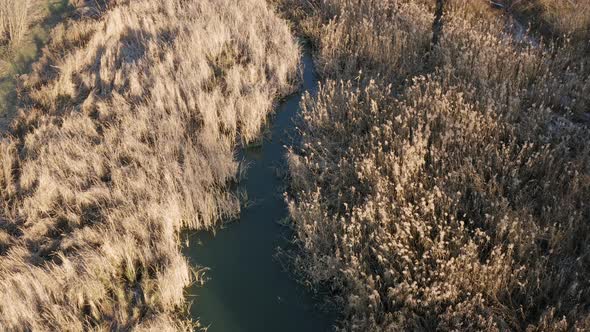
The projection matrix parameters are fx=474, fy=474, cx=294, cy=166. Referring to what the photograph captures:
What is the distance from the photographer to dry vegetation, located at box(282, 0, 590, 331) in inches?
199

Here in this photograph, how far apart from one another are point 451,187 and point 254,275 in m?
2.87

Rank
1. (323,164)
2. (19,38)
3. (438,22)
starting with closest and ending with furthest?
(323,164) < (19,38) < (438,22)

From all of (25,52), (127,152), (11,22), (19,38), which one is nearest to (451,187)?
(127,152)

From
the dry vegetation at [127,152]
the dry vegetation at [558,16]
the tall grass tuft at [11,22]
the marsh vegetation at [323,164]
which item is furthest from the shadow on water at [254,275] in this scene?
the tall grass tuft at [11,22]

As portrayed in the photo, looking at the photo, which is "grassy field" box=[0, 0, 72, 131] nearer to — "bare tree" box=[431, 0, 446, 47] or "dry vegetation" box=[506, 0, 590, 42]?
"bare tree" box=[431, 0, 446, 47]

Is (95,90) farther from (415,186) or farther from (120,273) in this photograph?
(415,186)

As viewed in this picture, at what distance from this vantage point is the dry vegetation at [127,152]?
557 centimetres

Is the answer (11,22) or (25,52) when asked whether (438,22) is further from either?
(11,22)

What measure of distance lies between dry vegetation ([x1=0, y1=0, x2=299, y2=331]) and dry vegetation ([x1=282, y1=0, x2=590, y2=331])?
141cm

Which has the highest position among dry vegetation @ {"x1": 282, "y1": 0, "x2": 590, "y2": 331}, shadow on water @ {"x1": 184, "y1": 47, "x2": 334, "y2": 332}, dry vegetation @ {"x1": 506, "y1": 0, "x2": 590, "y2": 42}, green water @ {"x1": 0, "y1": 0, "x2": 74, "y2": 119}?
dry vegetation @ {"x1": 506, "y1": 0, "x2": 590, "y2": 42}

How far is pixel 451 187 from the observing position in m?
6.34

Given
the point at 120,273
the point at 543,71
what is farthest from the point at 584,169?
the point at 120,273

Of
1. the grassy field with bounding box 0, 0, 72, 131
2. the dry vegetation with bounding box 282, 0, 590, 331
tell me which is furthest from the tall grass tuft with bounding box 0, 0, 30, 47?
the dry vegetation with bounding box 282, 0, 590, 331

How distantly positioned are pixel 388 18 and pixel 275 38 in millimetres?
2743
